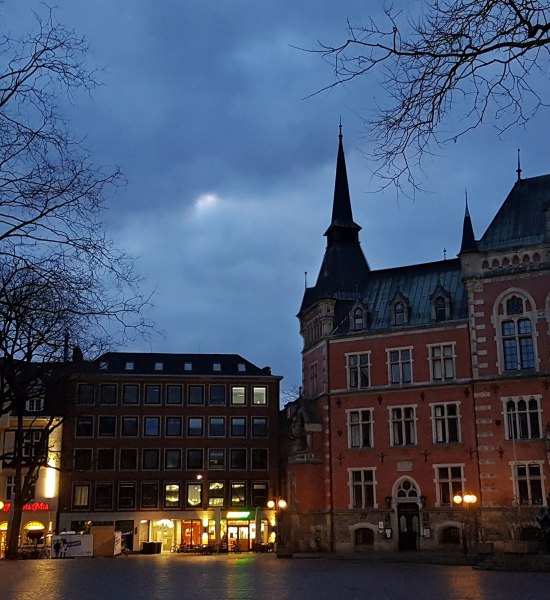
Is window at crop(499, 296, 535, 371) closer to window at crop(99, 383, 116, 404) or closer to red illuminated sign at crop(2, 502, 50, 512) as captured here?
window at crop(99, 383, 116, 404)

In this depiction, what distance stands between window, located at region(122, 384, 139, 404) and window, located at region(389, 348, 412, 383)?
2740 centimetres

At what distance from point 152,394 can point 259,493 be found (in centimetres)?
1200

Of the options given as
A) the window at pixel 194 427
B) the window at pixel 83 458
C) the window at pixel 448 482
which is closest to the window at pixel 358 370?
the window at pixel 448 482

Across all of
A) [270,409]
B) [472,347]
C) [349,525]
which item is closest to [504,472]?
[472,347]

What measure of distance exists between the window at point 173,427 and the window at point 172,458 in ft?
4.00

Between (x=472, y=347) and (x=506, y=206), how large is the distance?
344 inches

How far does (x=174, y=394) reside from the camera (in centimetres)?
6738

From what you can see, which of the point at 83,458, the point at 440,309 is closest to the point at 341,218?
the point at 440,309

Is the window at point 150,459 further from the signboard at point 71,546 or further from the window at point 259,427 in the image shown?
the signboard at point 71,546

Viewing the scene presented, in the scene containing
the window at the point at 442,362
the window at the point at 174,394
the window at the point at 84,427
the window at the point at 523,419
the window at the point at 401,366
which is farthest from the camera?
the window at the point at 174,394

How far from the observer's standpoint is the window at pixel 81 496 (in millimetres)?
63750

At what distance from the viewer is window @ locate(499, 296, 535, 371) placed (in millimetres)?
42188

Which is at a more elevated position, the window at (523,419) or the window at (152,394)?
the window at (152,394)

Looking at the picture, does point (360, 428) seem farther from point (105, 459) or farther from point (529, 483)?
point (105, 459)
